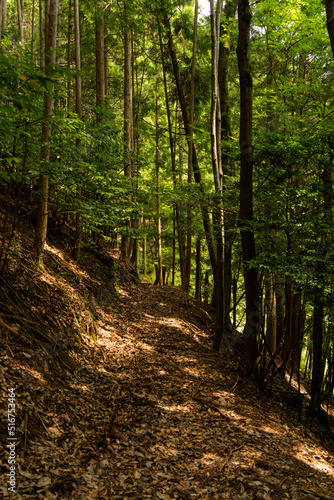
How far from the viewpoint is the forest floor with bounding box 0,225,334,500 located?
126 inches

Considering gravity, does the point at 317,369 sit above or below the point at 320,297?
below

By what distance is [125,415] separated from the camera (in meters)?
4.41

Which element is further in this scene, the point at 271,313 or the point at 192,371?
the point at 271,313

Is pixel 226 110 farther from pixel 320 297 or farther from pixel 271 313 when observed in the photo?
pixel 271 313

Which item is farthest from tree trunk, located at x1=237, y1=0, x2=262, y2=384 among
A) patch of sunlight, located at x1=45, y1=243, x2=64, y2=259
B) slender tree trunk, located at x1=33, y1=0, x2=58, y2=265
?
patch of sunlight, located at x1=45, y1=243, x2=64, y2=259

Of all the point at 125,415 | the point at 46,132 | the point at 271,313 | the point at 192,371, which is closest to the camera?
the point at 125,415

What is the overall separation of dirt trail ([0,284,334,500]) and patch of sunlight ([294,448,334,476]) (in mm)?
24

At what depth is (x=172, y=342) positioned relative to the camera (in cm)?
749

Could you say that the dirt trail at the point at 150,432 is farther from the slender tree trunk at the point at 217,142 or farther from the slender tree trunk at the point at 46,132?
the slender tree trunk at the point at 46,132

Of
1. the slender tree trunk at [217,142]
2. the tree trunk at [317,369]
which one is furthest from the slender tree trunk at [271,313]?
the slender tree trunk at [217,142]

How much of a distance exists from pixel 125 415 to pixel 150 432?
17.6 inches

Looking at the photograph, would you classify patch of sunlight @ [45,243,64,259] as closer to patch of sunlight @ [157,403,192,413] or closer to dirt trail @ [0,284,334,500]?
dirt trail @ [0,284,334,500]

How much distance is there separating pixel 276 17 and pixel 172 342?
832 cm

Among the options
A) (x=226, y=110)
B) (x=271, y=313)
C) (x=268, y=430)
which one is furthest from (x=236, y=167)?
(x=268, y=430)
